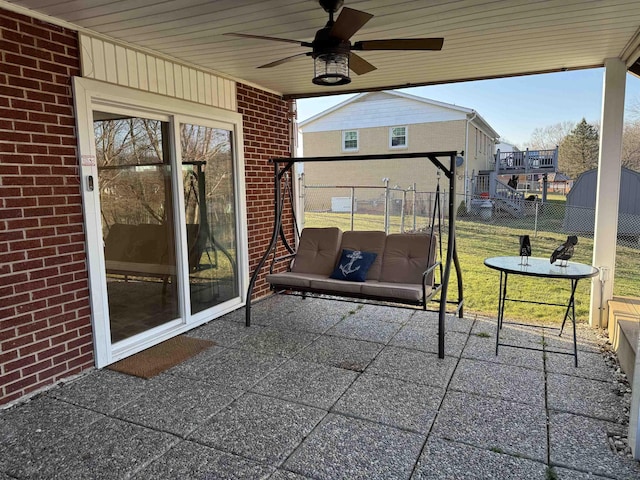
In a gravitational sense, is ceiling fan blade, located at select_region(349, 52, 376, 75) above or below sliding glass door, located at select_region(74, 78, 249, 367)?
above

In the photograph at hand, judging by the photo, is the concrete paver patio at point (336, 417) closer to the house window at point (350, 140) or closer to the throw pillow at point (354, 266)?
the throw pillow at point (354, 266)

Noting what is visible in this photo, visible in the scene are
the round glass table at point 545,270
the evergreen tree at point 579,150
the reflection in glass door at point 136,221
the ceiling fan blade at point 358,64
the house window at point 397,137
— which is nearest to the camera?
the ceiling fan blade at point 358,64

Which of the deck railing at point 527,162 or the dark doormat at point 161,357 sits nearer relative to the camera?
the dark doormat at point 161,357

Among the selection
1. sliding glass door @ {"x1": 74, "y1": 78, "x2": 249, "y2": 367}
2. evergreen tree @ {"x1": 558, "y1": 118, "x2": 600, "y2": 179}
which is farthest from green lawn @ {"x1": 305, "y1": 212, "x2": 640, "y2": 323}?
evergreen tree @ {"x1": 558, "y1": 118, "x2": 600, "y2": 179}

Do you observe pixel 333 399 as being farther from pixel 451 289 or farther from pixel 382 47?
pixel 451 289

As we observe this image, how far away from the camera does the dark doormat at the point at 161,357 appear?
3.19 meters

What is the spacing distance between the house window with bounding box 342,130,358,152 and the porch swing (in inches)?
409

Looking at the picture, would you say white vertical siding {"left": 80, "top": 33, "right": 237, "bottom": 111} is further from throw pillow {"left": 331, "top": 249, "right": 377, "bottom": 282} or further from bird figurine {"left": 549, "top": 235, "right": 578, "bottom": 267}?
bird figurine {"left": 549, "top": 235, "right": 578, "bottom": 267}

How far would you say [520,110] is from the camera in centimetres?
1903

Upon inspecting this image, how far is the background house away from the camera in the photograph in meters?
13.2

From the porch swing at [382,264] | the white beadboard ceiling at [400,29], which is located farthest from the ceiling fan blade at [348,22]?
the porch swing at [382,264]

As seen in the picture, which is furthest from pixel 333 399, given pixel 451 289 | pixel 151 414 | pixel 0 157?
pixel 451 289

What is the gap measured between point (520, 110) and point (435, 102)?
809 centimetres

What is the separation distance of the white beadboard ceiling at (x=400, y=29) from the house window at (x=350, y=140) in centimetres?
1034
